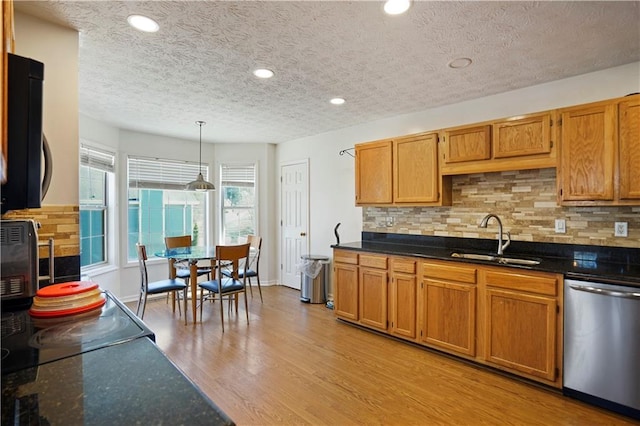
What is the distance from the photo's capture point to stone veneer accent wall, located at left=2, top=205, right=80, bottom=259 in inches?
72.4

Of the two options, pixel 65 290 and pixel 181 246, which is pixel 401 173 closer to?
pixel 65 290

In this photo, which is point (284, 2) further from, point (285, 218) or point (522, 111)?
point (285, 218)

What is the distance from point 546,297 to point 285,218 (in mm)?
4002

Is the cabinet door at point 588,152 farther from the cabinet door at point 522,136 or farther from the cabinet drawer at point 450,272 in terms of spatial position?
the cabinet drawer at point 450,272

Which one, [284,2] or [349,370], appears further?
[349,370]

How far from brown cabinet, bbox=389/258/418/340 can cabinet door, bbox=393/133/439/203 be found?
74cm

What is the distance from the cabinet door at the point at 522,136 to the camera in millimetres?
2709

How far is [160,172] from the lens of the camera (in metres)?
5.13

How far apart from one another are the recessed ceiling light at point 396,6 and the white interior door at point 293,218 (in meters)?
3.42

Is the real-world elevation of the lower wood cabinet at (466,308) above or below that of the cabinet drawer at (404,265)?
below

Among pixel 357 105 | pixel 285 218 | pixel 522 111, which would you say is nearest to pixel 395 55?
pixel 357 105

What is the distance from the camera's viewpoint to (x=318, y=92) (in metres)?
3.22

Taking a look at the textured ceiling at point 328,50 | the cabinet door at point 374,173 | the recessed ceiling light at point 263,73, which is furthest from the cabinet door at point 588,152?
the recessed ceiling light at point 263,73

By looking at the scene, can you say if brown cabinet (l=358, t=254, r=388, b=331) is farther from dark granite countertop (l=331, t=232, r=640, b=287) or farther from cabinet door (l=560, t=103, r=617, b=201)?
cabinet door (l=560, t=103, r=617, b=201)
